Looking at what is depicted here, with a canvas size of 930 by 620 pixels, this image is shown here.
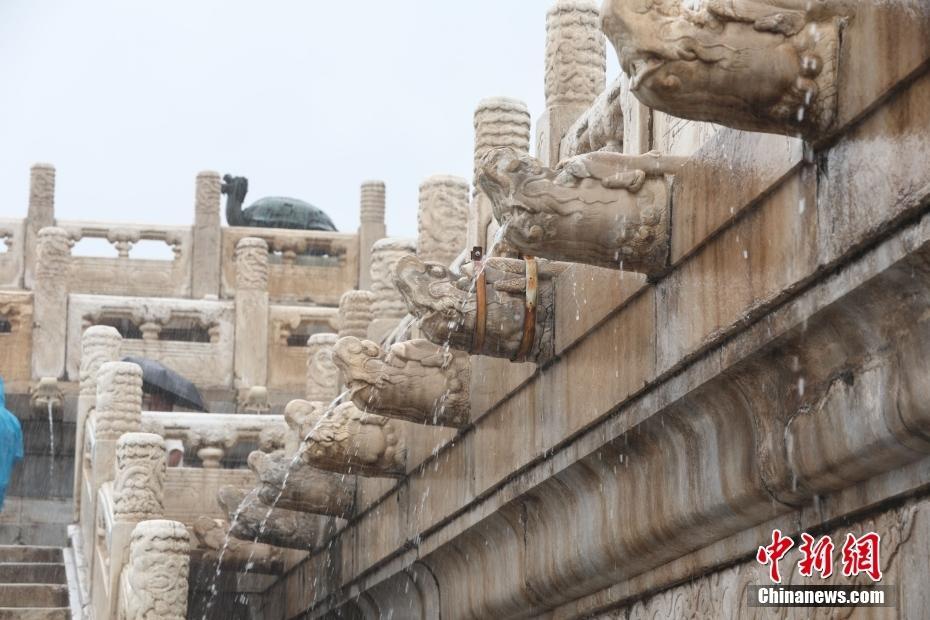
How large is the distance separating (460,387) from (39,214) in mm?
15940

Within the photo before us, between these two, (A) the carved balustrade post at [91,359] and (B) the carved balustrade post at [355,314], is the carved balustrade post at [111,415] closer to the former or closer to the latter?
(A) the carved balustrade post at [91,359]

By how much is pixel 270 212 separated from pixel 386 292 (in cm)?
1470

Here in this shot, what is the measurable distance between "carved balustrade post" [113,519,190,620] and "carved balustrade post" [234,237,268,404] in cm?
907

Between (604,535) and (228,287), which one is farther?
(228,287)

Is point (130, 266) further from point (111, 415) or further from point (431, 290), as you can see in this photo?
point (431, 290)

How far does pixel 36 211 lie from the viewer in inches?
922

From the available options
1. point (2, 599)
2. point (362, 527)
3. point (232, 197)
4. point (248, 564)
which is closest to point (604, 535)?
point (362, 527)

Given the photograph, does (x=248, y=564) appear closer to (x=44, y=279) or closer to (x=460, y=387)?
(x=460, y=387)

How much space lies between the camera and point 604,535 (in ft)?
22.4

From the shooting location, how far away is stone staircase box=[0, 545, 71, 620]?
1382cm

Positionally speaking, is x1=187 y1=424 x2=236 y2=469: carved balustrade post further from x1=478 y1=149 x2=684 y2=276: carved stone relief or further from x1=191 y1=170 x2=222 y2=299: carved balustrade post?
x1=191 y1=170 x2=222 y2=299: carved balustrade post

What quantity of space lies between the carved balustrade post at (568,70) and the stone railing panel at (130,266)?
1469cm

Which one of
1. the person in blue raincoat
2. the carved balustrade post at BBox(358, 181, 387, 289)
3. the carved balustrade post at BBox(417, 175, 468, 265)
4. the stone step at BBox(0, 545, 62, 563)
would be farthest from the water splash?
the carved balustrade post at BBox(417, 175, 468, 265)

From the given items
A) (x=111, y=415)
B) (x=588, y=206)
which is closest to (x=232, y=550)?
(x=111, y=415)
